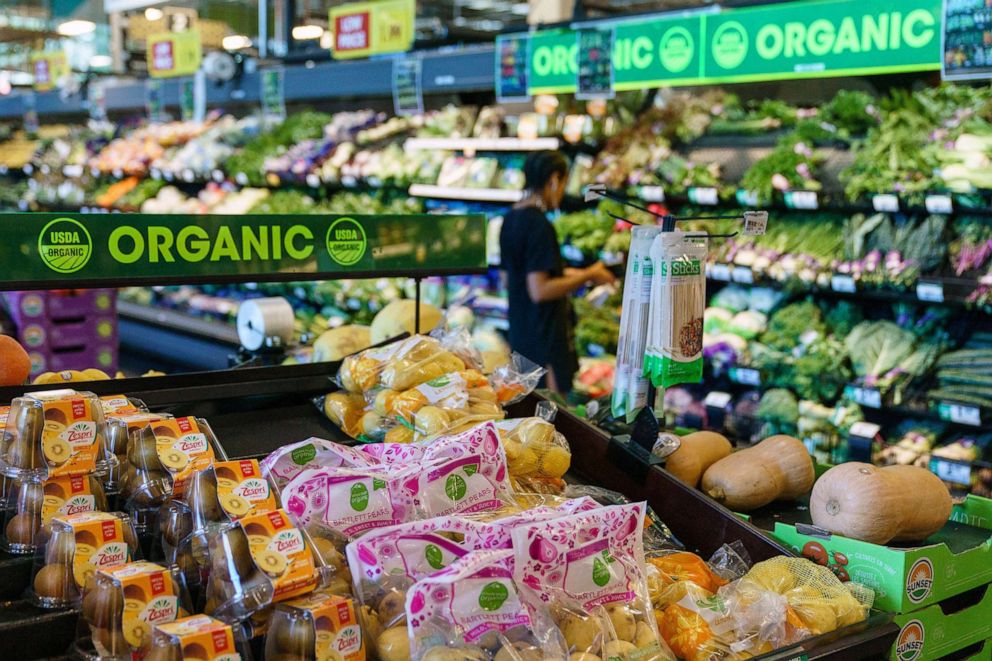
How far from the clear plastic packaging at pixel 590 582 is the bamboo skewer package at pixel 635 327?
1.85 feet

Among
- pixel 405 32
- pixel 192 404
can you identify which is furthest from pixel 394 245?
pixel 405 32

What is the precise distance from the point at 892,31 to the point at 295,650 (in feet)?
12.2

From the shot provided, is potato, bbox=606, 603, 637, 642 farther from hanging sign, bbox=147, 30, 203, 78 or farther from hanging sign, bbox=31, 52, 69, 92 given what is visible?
hanging sign, bbox=31, 52, 69, 92

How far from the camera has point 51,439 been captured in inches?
62.0

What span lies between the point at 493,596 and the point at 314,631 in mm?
272

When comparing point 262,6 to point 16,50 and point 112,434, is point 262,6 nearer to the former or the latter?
point 112,434

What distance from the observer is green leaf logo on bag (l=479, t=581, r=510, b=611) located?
1.44 metres

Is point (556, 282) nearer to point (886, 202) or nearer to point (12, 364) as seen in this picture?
point (886, 202)

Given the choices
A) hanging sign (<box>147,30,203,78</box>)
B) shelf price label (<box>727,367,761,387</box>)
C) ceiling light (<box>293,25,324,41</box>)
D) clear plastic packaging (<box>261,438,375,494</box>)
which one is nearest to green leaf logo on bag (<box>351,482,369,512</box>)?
clear plastic packaging (<box>261,438,375,494</box>)

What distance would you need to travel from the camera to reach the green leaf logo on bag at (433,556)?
1.54 metres

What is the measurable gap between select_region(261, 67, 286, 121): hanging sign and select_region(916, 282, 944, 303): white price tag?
5.34 metres

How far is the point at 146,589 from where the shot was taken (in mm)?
1334

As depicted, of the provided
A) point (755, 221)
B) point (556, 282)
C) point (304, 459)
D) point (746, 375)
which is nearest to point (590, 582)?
point (304, 459)

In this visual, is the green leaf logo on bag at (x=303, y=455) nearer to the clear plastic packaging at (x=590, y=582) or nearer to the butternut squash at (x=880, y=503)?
the clear plastic packaging at (x=590, y=582)
